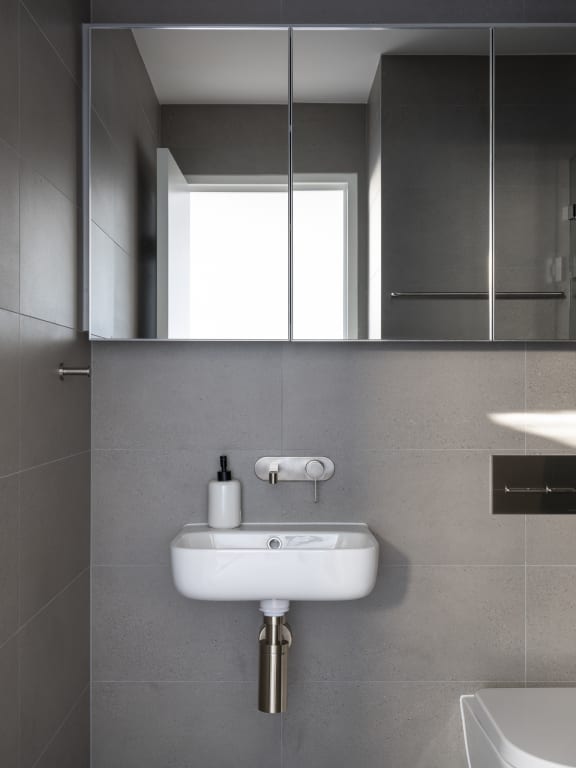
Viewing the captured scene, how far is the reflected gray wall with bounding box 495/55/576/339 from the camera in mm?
1585

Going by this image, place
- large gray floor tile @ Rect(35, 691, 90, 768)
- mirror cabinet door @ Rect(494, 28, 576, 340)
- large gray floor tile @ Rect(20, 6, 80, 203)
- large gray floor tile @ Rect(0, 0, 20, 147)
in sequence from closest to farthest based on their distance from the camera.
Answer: large gray floor tile @ Rect(0, 0, 20, 147)
large gray floor tile @ Rect(20, 6, 80, 203)
large gray floor tile @ Rect(35, 691, 90, 768)
mirror cabinet door @ Rect(494, 28, 576, 340)

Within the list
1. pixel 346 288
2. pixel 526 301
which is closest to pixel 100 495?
pixel 346 288

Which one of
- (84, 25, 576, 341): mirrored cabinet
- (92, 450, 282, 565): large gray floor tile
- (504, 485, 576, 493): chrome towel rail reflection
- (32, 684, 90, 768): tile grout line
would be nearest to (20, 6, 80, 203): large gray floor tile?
(84, 25, 576, 341): mirrored cabinet

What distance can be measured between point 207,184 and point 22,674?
108cm

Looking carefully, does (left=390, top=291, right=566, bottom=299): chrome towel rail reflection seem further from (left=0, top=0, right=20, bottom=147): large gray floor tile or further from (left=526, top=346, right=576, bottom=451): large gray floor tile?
(left=0, top=0, right=20, bottom=147): large gray floor tile

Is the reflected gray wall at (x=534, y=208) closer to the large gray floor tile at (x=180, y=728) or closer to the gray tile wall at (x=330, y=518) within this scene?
the gray tile wall at (x=330, y=518)

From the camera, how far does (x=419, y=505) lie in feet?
5.44

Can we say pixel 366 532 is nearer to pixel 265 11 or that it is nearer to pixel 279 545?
pixel 279 545

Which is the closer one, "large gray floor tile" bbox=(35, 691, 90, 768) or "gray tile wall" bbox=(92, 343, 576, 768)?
"large gray floor tile" bbox=(35, 691, 90, 768)

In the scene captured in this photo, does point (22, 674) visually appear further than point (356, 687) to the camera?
No

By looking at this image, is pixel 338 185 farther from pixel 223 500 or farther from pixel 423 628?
pixel 423 628

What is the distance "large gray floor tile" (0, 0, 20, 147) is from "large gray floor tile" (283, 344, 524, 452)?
2.58 feet

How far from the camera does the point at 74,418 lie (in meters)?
1.51

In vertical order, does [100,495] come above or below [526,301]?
below
